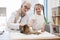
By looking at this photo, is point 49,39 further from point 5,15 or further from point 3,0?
point 3,0

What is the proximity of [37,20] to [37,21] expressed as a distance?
0.02m

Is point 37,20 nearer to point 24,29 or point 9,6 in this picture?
point 24,29

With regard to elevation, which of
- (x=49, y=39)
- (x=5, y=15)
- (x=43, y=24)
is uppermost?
(x=5, y=15)

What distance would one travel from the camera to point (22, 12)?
5.85ft

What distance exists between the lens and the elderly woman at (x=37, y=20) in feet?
5.89

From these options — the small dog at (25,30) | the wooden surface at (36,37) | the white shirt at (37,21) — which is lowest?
the wooden surface at (36,37)

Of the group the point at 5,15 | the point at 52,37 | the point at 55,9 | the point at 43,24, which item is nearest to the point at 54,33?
the point at 52,37

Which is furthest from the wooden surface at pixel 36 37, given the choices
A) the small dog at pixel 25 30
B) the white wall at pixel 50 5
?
the white wall at pixel 50 5

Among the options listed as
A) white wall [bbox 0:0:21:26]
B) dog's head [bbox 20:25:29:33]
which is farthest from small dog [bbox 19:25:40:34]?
white wall [bbox 0:0:21:26]

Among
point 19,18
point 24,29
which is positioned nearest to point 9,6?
point 19,18

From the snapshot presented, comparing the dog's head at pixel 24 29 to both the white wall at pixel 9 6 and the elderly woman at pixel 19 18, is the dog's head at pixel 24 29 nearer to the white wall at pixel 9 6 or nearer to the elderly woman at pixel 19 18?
the elderly woman at pixel 19 18

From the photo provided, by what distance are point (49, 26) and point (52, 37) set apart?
7.4 inches

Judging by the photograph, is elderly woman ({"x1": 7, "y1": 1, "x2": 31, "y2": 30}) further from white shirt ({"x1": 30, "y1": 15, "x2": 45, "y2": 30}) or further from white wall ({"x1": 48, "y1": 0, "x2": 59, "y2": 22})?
white wall ({"x1": 48, "y1": 0, "x2": 59, "y2": 22})

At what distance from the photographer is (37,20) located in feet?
5.97
